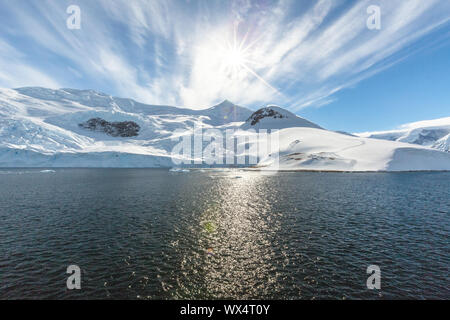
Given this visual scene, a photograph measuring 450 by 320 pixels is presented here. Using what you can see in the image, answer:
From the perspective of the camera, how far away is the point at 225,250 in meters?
19.7

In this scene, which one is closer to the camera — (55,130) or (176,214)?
(176,214)

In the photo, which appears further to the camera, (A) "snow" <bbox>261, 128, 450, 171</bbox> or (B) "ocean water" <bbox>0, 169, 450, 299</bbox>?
(A) "snow" <bbox>261, 128, 450, 171</bbox>

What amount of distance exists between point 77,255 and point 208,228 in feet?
43.2

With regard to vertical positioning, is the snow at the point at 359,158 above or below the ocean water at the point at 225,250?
above

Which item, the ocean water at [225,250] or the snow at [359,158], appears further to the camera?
the snow at [359,158]

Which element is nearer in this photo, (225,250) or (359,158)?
(225,250)

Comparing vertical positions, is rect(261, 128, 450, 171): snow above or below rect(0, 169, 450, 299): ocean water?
above

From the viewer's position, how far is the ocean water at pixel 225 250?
1400cm

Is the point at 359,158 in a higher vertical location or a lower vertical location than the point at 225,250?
higher

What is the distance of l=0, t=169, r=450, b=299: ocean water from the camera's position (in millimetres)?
14000

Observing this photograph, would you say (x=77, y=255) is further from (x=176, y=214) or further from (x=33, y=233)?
(x=176, y=214)

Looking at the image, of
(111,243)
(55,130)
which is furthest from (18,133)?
(111,243)

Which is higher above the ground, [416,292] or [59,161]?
[59,161]

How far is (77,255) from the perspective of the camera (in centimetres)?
1866
